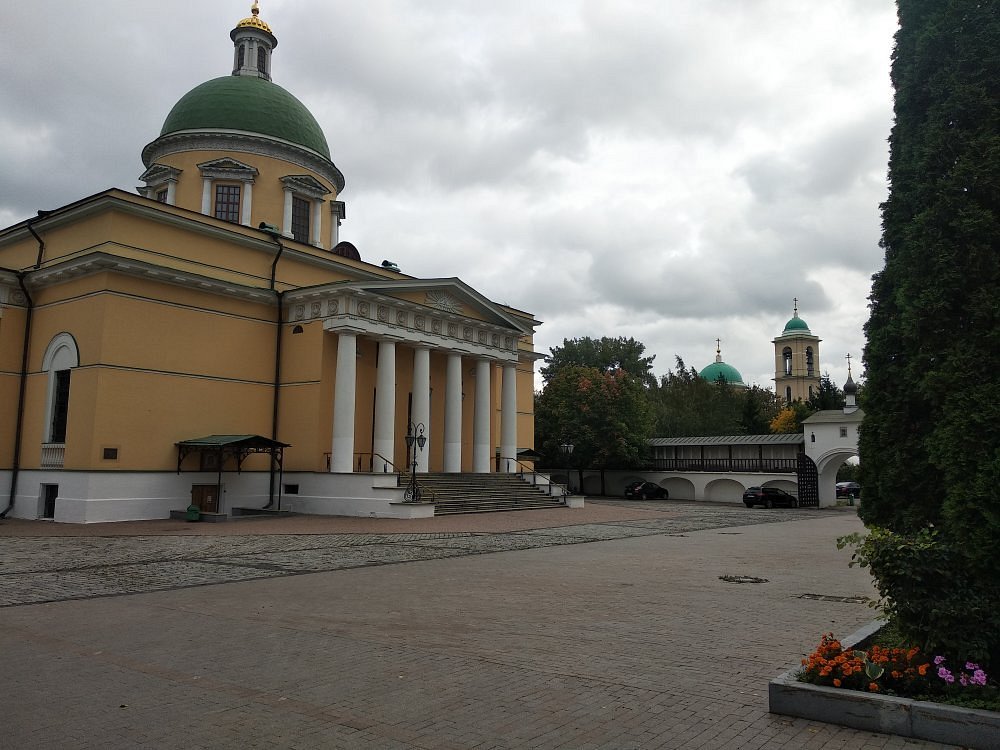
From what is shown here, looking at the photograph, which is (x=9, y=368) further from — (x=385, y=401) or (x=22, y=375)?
(x=385, y=401)

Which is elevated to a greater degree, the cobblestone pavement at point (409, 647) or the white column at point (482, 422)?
the white column at point (482, 422)

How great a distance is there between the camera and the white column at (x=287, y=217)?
110 ft

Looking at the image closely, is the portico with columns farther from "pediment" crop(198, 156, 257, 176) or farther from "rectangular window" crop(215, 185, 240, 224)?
"pediment" crop(198, 156, 257, 176)

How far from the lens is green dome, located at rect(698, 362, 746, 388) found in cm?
9625

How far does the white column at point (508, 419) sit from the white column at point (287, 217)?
1130 centimetres

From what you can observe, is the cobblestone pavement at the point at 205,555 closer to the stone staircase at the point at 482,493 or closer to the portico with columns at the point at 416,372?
the stone staircase at the point at 482,493

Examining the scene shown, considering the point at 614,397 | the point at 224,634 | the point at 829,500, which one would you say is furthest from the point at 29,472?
the point at 829,500

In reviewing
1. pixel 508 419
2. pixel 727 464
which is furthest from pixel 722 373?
pixel 508 419

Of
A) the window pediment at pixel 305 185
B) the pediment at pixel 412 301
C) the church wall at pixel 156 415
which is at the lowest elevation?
the church wall at pixel 156 415

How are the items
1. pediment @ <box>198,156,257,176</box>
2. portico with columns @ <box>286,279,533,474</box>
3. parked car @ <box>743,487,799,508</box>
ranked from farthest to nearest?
parked car @ <box>743,487,799,508</box>
pediment @ <box>198,156,257,176</box>
portico with columns @ <box>286,279,533,474</box>

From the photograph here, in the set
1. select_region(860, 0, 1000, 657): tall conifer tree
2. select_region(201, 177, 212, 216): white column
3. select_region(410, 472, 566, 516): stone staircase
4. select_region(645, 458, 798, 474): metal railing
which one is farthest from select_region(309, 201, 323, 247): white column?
select_region(860, 0, 1000, 657): tall conifer tree

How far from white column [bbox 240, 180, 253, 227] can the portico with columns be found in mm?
6734

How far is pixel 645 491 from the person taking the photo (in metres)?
47.0

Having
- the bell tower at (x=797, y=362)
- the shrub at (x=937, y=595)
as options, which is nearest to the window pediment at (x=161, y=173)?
the shrub at (x=937, y=595)
